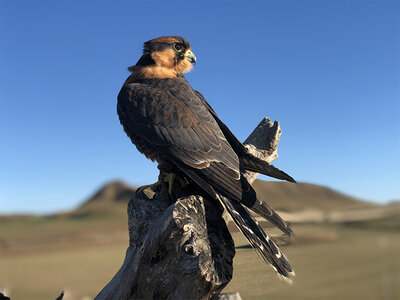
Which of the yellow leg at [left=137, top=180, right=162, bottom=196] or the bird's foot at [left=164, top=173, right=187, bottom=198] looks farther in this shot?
the yellow leg at [left=137, top=180, right=162, bottom=196]

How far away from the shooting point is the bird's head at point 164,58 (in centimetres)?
413

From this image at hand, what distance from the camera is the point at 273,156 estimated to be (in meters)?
4.67

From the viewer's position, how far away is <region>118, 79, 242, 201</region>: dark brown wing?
3145mm

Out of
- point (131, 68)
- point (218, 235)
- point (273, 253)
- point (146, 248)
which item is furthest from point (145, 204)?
point (131, 68)

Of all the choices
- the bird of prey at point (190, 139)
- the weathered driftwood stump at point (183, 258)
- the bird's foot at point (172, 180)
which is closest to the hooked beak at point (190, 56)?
the bird of prey at point (190, 139)

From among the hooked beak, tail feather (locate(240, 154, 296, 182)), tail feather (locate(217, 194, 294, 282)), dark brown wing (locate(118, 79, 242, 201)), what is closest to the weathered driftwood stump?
tail feather (locate(217, 194, 294, 282))

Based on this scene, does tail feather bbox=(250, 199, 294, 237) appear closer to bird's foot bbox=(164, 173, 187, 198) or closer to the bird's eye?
bird's foot bbox=(164, 173, 187, 198)

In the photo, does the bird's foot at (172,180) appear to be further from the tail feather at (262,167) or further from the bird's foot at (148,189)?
the tail feather at (262,167)

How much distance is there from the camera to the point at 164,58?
421 centimetres

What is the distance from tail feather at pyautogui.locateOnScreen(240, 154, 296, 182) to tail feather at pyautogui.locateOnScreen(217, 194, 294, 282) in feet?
1.82

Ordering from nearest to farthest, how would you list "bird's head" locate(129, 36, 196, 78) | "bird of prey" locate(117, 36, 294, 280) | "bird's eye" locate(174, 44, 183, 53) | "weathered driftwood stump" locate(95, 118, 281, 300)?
1. "weathered driftwood stump" locate(95, 118, 281, 300)
2. "bird of prey" locate(117, 36, 294, 280)
3. "bird's head" locate(129, 36, 196, 78)
4. "bird's eye" locate(174, 44, 183, 53)

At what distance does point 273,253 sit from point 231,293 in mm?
1488

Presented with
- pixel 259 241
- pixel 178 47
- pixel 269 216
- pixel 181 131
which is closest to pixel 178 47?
pixel 178 47

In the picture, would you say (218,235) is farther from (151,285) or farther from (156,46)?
(156,46)
